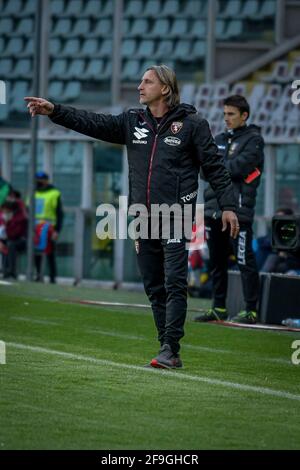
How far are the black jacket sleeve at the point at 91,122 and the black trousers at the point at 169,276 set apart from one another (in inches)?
27.6

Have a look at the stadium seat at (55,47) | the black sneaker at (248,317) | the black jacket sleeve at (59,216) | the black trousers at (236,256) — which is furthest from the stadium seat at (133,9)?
the black sneaker at (248,317)

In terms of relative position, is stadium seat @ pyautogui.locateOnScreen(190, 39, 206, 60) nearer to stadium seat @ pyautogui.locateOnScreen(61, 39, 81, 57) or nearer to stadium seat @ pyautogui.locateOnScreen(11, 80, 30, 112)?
stadium seat @ pyautogui.locateOnScreen(61, 39, 81, 57)

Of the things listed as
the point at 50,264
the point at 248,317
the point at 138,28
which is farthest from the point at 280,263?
the point at 138,28

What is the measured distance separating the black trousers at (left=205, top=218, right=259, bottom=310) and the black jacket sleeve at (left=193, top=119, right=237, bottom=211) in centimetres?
359

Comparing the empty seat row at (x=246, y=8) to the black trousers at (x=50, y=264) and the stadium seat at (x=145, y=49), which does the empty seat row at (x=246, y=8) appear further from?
the black trousers at (x=50, y=264)

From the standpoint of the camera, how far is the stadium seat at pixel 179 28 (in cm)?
2747

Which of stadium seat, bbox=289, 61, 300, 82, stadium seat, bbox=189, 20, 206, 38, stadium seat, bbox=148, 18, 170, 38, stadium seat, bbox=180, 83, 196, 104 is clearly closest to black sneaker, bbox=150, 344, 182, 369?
stadium seat, bbox=289, 61, 300, 82

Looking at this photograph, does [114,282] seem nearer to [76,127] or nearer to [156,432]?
[76,127]

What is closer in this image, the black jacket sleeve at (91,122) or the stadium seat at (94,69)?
the black jacket sleeve at (91,122)

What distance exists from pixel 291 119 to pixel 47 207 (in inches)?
156

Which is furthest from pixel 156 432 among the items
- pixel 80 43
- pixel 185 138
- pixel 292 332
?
pixel 80 43

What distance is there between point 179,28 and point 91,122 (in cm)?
1854

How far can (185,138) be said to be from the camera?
363 inches

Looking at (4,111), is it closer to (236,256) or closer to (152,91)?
(236,256)
